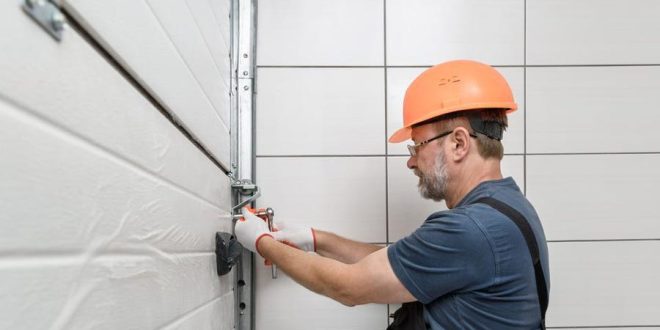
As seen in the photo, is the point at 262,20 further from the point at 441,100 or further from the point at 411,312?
the point at 411,312

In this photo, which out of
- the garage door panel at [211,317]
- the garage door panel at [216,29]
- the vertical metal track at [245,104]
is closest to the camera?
the garage door panel at [211,317]

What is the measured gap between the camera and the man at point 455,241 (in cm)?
113

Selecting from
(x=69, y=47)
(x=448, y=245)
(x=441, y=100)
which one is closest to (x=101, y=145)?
(x=69, y=47)

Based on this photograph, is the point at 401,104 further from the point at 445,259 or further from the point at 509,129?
the point at 445,259

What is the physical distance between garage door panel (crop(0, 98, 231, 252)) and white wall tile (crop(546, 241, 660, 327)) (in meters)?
1.66

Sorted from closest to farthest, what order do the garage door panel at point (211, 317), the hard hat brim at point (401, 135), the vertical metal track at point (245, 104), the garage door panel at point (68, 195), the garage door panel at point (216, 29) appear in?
1. the garage door panel at point (68, 195)
2. the garage door panel at point (211, 317)
3. the garage door panel at point (216, 29)
4. the hard hat brim at point (401, 135)
5. the vertical metal track at point (245, 104)

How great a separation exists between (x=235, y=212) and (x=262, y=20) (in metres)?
0.81

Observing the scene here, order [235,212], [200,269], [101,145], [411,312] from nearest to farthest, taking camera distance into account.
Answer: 1. [101,145]
2. [200,269]
3. [411,312]
4. [235,212]

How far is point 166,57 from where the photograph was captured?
800mm

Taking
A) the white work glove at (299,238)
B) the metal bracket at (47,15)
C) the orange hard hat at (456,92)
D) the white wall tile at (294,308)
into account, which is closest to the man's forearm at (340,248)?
the white work glove at (299,238)

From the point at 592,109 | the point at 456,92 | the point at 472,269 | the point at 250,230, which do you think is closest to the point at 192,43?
the point at 250,230

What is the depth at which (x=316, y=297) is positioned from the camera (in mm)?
1739

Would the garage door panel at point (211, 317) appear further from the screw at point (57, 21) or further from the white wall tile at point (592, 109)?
the white wall tile at point (592, 109)

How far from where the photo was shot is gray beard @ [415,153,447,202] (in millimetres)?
1371
